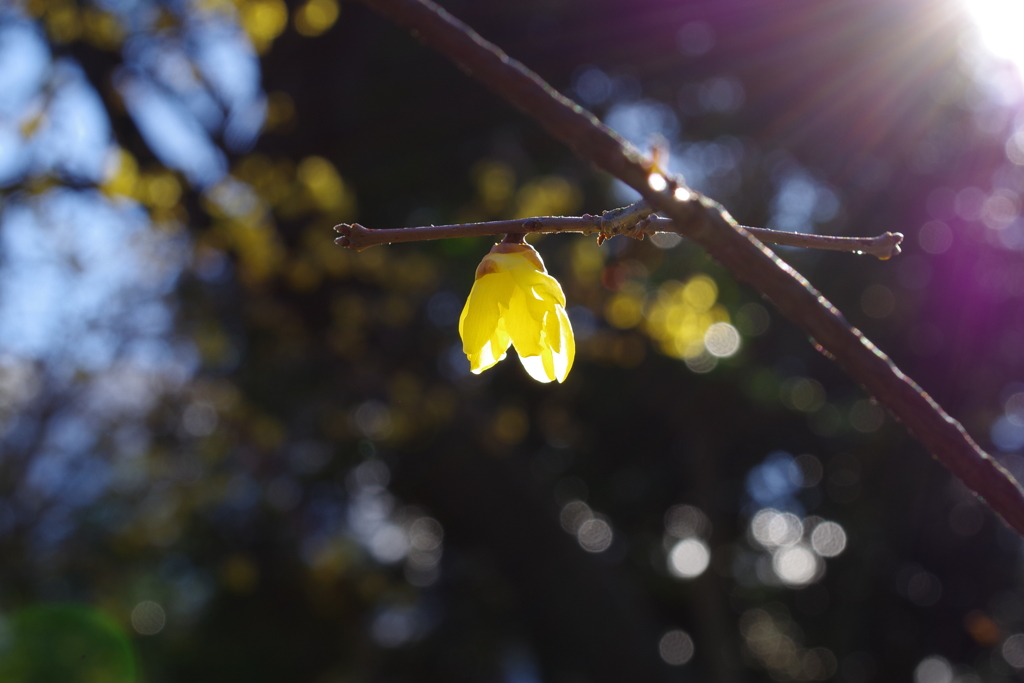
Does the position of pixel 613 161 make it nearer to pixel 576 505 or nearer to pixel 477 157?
pixel 477 157

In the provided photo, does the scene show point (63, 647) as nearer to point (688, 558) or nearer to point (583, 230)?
point (688, 558)

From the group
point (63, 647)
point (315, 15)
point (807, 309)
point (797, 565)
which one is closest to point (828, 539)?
point (797, 565)

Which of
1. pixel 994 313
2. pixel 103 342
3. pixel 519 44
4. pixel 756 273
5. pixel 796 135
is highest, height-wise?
pixel 103 342

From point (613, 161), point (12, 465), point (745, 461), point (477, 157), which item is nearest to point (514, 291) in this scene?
point (613, 161)

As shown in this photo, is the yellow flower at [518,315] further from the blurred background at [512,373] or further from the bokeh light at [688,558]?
the bokeh light at [688,558]

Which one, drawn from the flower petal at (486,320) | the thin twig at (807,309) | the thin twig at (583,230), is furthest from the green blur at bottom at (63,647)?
the thin twig at (807,309)
